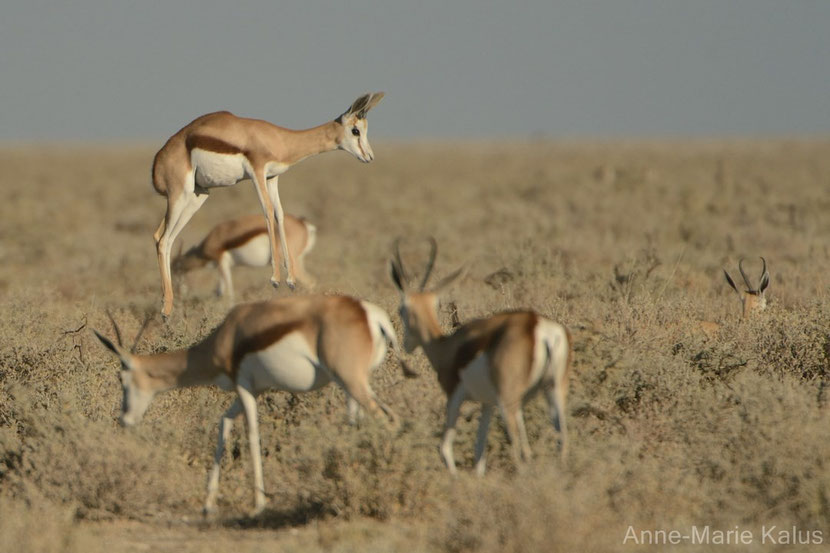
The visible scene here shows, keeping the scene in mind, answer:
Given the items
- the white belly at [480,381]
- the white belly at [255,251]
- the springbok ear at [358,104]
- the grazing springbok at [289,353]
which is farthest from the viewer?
the white belly at [255,251]

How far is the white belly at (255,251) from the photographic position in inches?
585

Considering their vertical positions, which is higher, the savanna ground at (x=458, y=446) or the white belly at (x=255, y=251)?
the white belly at (x=255, y=251)

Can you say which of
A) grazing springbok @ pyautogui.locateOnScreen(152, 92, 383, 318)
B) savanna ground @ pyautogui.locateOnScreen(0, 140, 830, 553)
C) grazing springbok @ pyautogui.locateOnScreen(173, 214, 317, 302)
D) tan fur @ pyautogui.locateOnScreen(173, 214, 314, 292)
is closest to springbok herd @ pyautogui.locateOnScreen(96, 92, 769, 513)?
savanna ground @ pyautogui.locateOnScreen(0, 140, 830, 553)

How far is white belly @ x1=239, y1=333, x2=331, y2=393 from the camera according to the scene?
19.9 ft

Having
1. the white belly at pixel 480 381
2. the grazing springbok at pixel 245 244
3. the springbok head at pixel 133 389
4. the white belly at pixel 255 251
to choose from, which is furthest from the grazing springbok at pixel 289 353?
the white belly at pixel 255 251

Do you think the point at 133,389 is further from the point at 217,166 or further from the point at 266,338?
the point at 217,166

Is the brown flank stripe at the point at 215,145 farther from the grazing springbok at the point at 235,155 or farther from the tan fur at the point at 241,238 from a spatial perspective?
the tan fur at the point at 241,238

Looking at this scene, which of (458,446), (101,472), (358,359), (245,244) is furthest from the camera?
(245,244)

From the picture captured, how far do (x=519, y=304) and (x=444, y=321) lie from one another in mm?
2073

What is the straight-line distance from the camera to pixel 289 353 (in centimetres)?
605

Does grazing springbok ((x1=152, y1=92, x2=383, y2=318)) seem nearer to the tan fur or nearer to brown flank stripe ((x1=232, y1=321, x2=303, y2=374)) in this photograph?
brown flank stripe ((x1=232, y1=321, x2=303, y2=374))

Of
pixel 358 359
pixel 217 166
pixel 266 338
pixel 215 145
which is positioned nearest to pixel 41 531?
pixel 266 338

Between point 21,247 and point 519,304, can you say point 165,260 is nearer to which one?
point 519,304

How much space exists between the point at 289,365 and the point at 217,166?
14.5 feet
